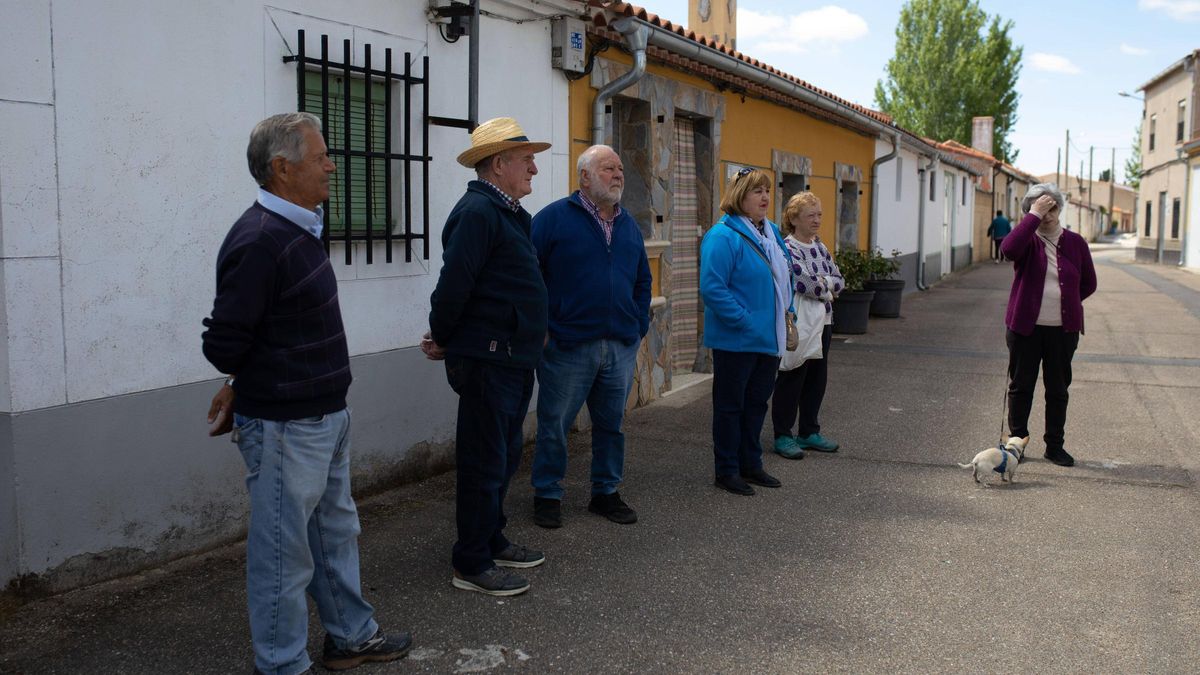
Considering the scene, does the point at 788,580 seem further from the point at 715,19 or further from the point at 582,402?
the point at 715,19

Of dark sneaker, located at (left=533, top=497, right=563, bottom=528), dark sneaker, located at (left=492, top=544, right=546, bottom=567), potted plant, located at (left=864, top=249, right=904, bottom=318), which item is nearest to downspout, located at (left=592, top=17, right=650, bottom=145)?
dark sneaker, located at (left=533, top=497, right=563, bottom=528)

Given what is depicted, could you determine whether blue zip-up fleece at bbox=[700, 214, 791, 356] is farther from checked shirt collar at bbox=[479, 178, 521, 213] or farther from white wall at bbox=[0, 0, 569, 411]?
white wall at bbox=[0, 0, 569, 411]

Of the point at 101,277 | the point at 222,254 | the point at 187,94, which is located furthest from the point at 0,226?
the point at 222,254

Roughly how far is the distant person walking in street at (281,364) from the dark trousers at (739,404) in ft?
8.75

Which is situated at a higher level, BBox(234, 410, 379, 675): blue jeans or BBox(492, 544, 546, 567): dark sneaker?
BBox(234, 410, 379, 675): blue jeans

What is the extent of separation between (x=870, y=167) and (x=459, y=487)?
45.2 ft

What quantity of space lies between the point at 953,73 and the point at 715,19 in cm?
3637

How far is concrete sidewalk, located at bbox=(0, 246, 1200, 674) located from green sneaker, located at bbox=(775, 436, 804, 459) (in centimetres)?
10

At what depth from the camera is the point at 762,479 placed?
566 centimetres

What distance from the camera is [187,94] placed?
425 centimetres

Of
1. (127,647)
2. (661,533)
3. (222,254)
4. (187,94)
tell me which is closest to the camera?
(222,254)

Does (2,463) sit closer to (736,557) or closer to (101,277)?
(101,277)

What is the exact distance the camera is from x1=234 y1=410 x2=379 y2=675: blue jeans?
2.97m

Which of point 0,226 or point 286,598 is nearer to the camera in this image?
point 286,598
